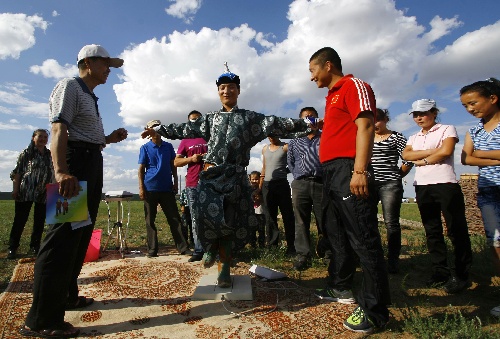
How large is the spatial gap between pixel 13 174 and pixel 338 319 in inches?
250

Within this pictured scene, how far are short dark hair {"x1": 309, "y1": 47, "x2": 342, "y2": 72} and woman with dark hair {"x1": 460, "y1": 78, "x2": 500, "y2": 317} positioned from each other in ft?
4.40

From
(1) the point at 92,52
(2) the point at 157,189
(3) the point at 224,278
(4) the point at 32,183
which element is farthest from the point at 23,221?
(3) the point at 224,278

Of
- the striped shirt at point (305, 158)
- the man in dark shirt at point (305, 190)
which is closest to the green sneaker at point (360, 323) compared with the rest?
the man in dark shirt at point (305, 190)

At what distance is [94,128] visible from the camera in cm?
298

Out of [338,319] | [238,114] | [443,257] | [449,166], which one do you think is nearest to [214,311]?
[338,319]

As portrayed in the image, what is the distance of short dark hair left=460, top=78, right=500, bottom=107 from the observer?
3.11m

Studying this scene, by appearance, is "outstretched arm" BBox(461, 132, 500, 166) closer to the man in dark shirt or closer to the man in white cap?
the man in dark shirt

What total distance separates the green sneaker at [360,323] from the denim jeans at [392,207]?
2.03 metres

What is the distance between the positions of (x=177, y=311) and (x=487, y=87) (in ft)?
12.0

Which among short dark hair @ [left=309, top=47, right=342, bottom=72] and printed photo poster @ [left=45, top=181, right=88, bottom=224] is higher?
short dark hair @ [left=309, top=47, right=342, bottom=72]

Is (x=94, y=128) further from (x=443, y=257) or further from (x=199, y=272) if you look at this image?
(x=443, y=257)

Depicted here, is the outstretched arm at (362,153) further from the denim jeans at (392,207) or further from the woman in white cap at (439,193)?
the denim jeans at (392,207)

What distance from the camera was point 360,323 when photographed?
257cm

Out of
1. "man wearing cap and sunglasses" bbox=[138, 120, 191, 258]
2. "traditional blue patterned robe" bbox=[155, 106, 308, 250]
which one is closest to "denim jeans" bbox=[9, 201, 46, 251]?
"man wearing cap and sunglasses" bbox=[138, 120, 191, 258]
